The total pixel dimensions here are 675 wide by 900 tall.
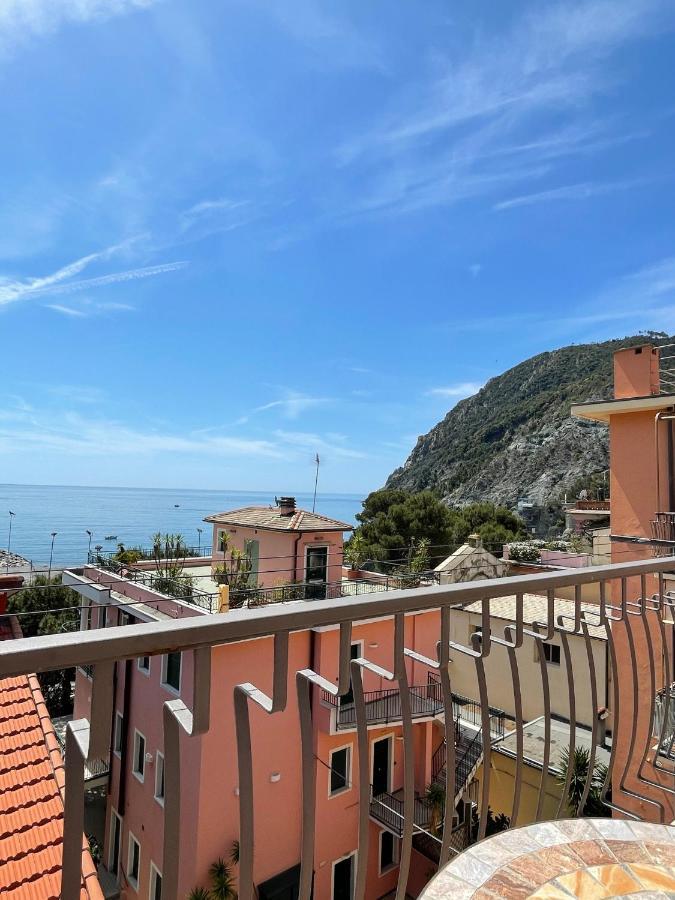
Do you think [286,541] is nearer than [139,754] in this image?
No

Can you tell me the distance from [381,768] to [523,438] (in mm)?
53744

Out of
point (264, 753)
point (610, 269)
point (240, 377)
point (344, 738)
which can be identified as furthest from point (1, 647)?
point (240, 377)

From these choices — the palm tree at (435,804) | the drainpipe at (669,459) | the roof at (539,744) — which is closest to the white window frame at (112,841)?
the palm tree at (435,804)

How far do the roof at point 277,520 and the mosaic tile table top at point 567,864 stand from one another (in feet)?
35.7

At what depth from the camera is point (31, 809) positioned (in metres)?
2.29

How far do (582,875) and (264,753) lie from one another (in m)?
8.53

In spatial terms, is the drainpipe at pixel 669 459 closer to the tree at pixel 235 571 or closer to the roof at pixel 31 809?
the tree at pixel 235 571

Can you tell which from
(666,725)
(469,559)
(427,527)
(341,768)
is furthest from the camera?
(427,527)

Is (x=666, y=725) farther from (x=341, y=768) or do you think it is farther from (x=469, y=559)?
(x=469, y=559)

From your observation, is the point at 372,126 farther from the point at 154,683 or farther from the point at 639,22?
the point at 154,683

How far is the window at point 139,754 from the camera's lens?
975cm

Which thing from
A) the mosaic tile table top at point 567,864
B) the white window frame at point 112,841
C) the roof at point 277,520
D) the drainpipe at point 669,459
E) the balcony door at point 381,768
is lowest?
the white window frame at point 112,841

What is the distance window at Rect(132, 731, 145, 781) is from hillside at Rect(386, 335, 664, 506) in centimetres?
4269

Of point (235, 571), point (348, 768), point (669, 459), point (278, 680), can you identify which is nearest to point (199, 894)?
point (348, 768)
